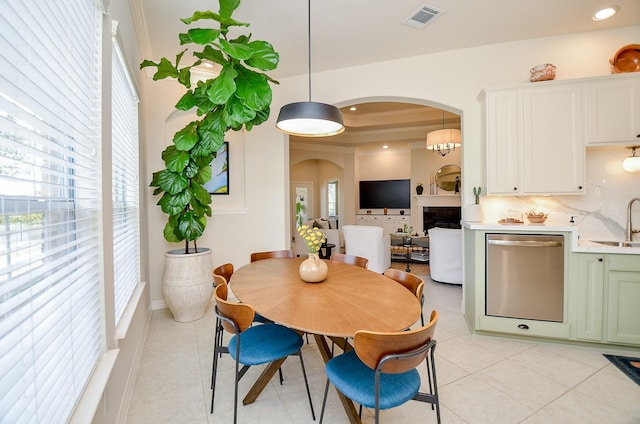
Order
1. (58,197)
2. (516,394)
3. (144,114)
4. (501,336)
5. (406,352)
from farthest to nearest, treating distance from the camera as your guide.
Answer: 1. (144,114)
2. (501,336)
3. (516,394)
4. (406,352)
5. (58,197)

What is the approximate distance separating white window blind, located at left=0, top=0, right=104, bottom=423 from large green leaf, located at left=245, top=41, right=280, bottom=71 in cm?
92

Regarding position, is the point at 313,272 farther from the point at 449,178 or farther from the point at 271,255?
the point at 449,178

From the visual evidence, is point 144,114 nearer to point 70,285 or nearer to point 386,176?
point 70,285

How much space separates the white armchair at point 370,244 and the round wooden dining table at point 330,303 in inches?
92.4

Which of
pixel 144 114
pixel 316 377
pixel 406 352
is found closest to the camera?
pixel 406 352

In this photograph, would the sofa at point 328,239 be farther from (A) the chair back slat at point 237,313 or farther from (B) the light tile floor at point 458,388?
(A) the chair back slat at point 237,313

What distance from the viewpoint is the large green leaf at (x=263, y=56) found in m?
2.10

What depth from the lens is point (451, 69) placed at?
3371mm

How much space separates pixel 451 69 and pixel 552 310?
2678 mm

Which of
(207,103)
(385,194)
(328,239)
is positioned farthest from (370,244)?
(385,194)

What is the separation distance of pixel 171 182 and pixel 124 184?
0.56 meters

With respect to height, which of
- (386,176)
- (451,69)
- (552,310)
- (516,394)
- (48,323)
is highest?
(451,69)

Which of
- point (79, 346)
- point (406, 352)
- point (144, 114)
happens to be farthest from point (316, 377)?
point (144, 114)

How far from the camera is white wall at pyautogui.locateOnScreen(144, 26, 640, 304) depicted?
305 cm
